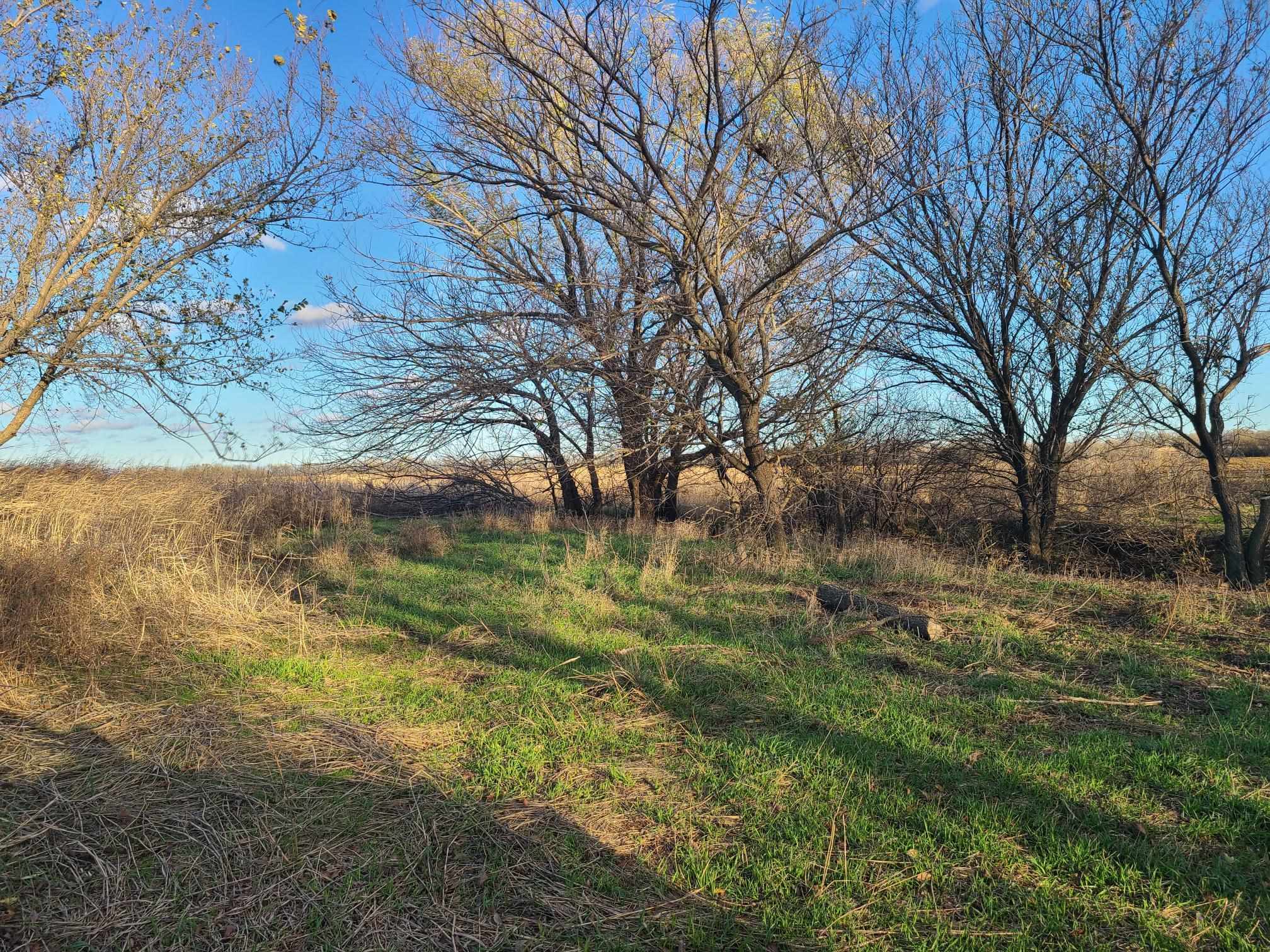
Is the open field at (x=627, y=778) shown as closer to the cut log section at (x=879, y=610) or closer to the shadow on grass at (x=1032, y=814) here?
the shadow on grass at (x=1032, y=814)

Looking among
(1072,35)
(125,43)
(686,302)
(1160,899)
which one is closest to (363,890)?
(1160,899)

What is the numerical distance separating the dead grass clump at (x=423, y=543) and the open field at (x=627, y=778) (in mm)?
3670

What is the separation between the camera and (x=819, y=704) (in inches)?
181

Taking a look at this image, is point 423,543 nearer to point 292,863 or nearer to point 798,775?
point 292,863

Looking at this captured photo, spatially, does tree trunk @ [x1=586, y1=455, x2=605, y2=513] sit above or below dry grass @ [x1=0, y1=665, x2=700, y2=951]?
above

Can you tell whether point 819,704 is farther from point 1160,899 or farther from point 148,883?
point 148,883

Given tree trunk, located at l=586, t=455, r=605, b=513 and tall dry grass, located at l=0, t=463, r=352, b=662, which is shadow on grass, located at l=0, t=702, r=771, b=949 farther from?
tree trunk, located at l=586, t=455, r=605, b=513

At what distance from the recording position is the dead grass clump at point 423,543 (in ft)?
34.3

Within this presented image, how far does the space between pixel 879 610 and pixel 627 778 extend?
3.81 metres

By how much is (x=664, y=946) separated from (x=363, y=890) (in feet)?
4.12

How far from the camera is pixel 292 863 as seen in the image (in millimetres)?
3027

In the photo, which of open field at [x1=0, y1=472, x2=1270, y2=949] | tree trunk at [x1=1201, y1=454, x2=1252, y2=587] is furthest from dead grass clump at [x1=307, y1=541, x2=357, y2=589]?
tree trunk at [x1=1201, y1=454, x2=1252, y2=587]

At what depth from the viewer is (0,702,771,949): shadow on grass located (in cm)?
267

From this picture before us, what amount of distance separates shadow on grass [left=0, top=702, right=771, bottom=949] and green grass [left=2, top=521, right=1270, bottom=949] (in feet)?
0.06
